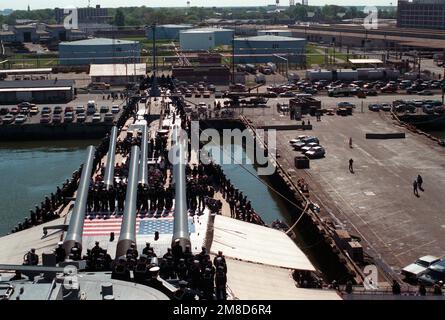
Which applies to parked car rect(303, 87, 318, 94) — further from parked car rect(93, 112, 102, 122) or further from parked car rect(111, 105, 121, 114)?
parked car rect(93, 112, 102, 122)

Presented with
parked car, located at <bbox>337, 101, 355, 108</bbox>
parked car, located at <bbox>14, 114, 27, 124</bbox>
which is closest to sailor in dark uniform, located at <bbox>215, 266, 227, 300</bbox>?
parked car, located at <bbox>14, 114, 27, 124</bbox>

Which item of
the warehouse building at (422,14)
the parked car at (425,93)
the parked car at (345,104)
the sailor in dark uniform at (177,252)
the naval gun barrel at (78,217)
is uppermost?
the warehouse building at (422,14)

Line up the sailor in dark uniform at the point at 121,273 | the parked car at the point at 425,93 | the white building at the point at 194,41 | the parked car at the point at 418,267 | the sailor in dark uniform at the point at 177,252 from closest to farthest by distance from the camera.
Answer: the sailor in dark uniform at the point at 121,273, the sailor in dark uniform at the point at 177,252, the parked car at the point at 418,267, the parked car at the point at 425,93, the white building at the point at 194,41

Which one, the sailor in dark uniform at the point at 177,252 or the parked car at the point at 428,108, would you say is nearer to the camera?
the sailor in dark uniform at the point at 177,252

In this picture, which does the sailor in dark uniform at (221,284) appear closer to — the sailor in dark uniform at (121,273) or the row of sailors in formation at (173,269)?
the row of sailors in formation at (173,269)

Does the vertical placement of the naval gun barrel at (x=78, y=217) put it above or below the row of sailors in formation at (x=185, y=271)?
below

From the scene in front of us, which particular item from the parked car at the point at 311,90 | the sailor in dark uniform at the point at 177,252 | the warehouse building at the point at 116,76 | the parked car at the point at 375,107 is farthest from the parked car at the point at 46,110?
the sailor in dark uniform at the point at 177,252
